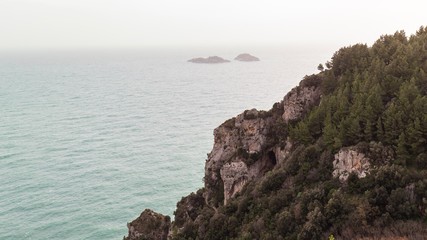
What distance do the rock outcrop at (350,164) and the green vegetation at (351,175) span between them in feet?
1.79

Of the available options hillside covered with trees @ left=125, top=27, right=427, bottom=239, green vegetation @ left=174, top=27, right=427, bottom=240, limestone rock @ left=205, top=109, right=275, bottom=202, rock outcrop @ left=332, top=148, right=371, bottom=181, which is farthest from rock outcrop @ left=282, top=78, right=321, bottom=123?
rock outcrop @ left=332, top=148, right=371, bottom=181

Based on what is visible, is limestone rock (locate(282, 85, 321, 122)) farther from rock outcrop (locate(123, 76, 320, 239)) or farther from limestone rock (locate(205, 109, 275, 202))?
limestone rock (locate(205, 109, 275, 202))

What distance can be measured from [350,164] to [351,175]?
1.33 m

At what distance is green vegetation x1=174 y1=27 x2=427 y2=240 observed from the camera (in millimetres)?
27078

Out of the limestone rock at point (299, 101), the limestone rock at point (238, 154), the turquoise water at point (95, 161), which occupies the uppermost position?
the limestone rock at point (299, 101)

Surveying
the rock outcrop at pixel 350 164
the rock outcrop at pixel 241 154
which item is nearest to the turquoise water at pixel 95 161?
the rock outcrop at pixel 241 154

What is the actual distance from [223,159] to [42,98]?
510ft

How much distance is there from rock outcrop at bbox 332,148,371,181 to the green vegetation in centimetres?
55

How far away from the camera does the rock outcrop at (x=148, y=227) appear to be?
45.8 meters

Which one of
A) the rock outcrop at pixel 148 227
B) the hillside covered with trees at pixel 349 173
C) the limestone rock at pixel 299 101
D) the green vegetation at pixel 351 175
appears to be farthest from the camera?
the limestone rock at pixel 299 101

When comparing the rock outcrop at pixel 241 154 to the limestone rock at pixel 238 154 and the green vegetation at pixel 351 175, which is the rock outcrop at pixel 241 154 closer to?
the limestone rock at pixel 238 154

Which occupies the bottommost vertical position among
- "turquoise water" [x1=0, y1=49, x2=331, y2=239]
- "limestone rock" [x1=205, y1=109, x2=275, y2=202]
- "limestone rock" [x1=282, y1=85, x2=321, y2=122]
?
"turquoise water" [x1=0, y1=49, x2=331, y2=239]

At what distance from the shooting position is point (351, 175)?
31.1 m

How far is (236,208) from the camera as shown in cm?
3856
